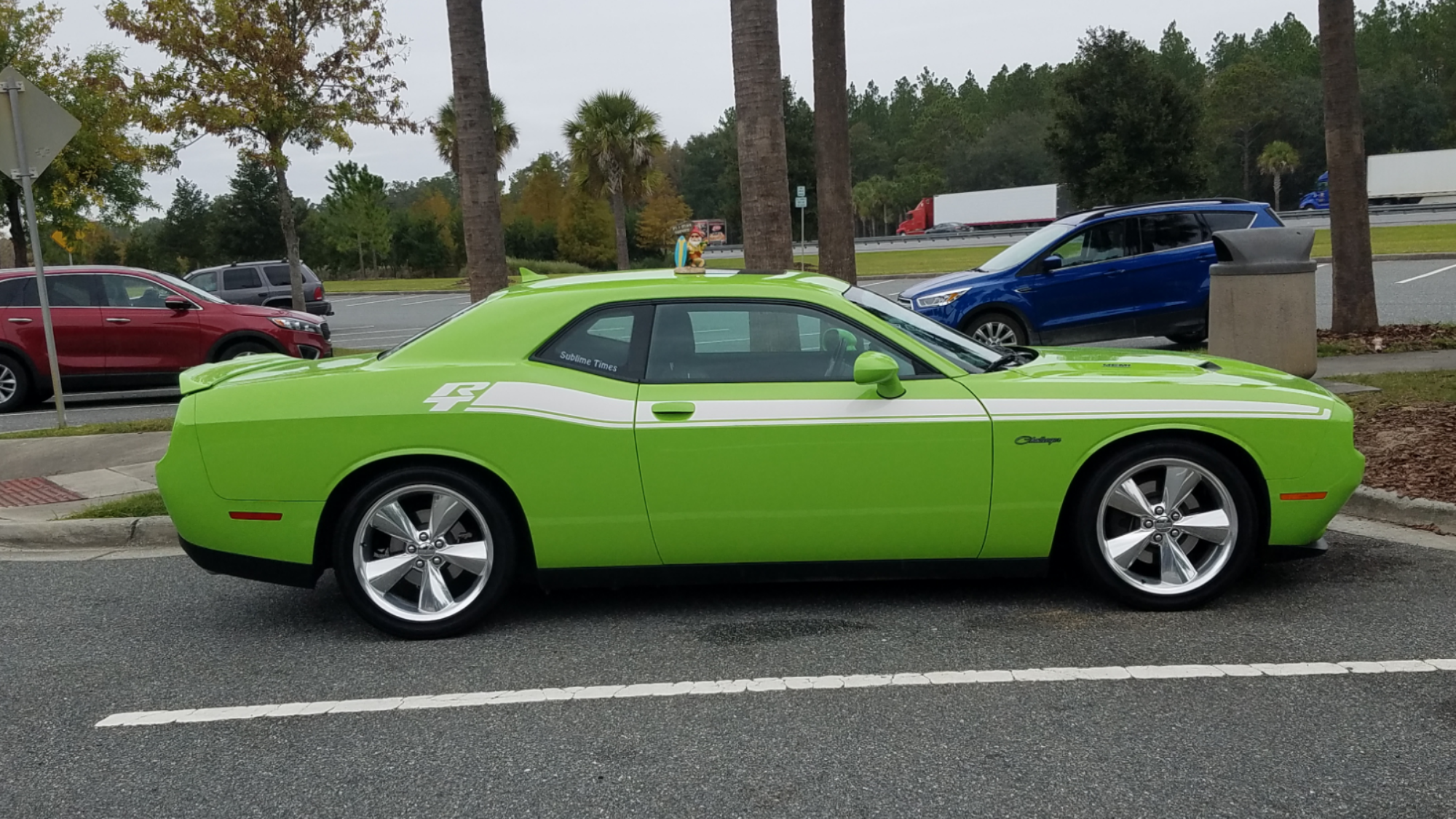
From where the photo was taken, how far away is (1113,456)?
4.88 metres

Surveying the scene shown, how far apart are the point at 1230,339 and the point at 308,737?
721 centimetres

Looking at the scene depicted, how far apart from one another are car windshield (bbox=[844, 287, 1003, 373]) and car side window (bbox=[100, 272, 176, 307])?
36.1 ft

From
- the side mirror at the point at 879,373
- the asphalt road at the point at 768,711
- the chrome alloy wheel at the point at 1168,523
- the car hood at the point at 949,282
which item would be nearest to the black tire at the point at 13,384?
the asphalt road at the point at 768,711

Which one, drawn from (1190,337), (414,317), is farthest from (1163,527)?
(414,317)

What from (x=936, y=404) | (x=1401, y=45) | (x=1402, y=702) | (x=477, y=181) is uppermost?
(x=1401, y=45)

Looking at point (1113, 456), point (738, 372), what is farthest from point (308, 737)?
point (1113, 456)

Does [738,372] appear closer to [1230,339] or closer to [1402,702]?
[1402,702]

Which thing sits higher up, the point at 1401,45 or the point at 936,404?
the point at 1401,45

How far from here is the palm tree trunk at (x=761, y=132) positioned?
9.50 meters

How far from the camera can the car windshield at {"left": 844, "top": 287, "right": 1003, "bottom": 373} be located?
514cm

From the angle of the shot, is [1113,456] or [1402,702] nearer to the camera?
[1402,702]

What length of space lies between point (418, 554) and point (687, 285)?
5.17 ft

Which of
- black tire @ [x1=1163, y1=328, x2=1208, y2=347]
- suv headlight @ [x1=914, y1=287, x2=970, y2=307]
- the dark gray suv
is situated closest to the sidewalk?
suv headlight @ [x1=914, y1=287, x2=970, y2=307]

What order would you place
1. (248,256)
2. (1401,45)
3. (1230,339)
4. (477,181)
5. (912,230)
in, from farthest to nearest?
(1401,45), (912,230), (248,256), (477,181), (1230,339)
